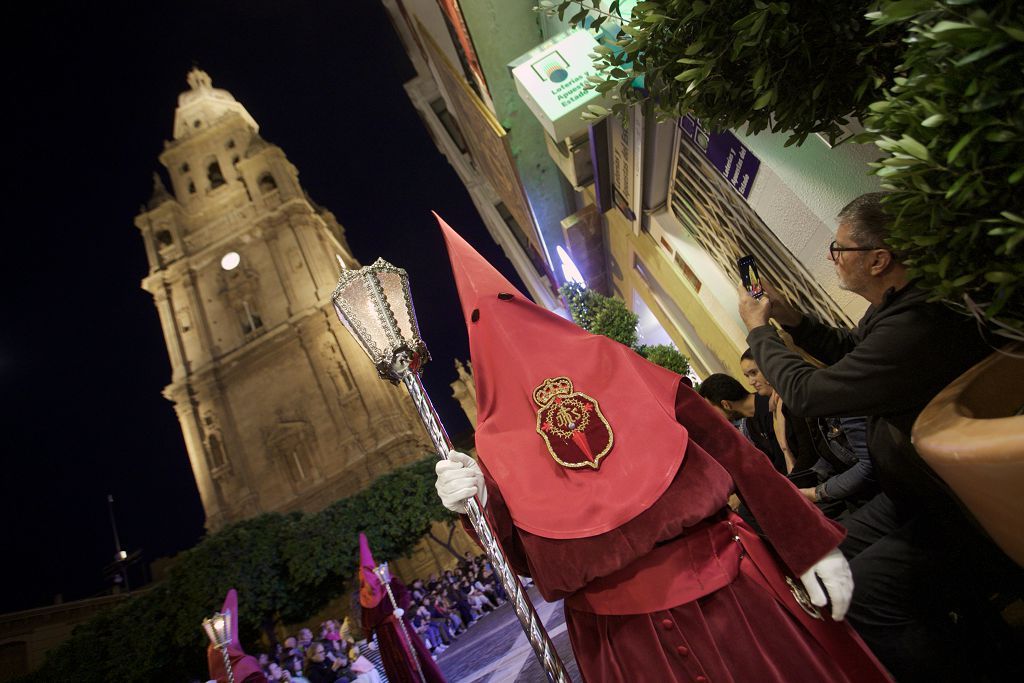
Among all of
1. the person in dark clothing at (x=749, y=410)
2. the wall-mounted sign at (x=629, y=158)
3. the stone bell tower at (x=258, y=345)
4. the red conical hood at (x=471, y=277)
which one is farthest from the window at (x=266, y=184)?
the red conical hood at (x=471, y=277)

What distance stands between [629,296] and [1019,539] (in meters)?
16.4

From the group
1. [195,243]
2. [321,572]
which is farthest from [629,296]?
[195,243]

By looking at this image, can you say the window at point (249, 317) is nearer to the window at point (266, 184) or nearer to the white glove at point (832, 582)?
the window at point (266, 184)

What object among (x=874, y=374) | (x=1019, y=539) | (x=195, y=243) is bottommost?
(x=1019, y=539)

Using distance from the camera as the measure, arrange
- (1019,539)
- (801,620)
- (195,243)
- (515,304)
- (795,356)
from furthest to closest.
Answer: (195,243), (515,304), (795,356), (801,620), (1019,539)

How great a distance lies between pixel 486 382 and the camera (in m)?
2.48

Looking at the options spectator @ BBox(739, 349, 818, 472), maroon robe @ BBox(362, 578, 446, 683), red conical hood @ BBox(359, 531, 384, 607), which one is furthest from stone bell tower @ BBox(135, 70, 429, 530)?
spectator @ BBox(739, 349, 818, 472)

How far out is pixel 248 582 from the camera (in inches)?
725

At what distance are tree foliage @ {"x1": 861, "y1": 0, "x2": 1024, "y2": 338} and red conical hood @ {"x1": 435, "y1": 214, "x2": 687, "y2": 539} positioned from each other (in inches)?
40.6

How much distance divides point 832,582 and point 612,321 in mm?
8677

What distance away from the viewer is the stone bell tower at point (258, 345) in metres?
35.4

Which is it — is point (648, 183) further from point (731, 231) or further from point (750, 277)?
point (750, 277)

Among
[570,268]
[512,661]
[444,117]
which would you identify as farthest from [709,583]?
[444,117]

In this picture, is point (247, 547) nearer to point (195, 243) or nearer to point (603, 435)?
point (603, 435)
